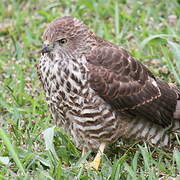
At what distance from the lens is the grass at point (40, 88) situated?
18.5 ft

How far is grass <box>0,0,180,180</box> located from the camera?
565cm

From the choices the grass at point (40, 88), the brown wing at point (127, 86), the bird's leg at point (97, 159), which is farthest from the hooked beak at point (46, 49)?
the bird's leg at point (97, 159)

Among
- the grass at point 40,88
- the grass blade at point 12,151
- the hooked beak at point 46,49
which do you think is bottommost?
the grass at point 40,88

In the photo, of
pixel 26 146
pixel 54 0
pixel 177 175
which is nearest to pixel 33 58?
pixel 54 0

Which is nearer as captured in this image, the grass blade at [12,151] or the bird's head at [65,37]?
the grass blade at [12,151]

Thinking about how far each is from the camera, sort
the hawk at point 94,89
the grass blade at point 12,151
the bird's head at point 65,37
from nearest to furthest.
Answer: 1. the grass blade at point 12,151
2. the hawk at point 94,89
3. the bird's head at point 65,37

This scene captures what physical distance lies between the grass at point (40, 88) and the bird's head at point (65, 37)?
2.44 ft

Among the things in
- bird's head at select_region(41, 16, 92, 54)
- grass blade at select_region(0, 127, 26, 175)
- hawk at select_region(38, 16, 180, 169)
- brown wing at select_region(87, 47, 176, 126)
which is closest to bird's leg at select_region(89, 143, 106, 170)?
hawk at select_region(38, 16, 180, 169)

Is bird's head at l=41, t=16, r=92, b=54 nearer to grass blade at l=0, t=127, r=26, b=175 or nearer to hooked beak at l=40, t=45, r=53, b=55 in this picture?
hooked beak at l=40, t=45, r=53, b=55

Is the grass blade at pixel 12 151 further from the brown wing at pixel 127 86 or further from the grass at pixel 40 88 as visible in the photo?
the brown wing at pixel 127 86

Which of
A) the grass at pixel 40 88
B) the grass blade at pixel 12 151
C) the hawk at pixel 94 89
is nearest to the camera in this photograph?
the grass blade at pixel 12 151

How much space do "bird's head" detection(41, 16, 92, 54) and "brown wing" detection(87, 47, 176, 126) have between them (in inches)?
6.3

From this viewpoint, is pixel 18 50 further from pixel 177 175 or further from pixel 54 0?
pixel 177 175

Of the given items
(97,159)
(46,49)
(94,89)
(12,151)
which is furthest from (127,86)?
(12,151)
